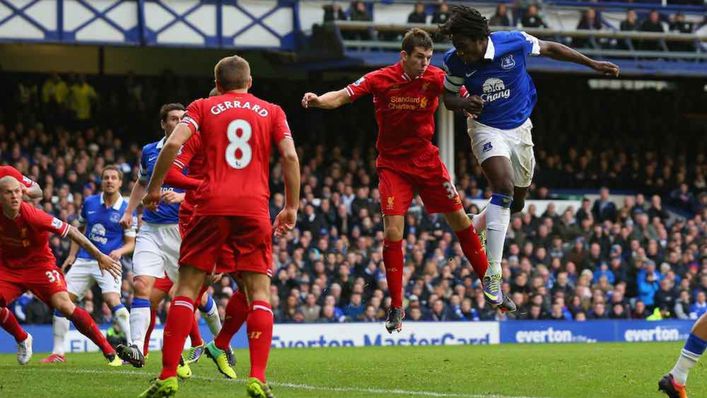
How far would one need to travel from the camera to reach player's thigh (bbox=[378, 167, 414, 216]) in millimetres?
14164

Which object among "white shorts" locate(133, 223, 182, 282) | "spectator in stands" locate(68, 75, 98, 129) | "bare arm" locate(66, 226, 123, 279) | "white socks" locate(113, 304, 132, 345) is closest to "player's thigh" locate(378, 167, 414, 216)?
"white shorts" locate(133, 223, 182, 282)

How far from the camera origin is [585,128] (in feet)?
119

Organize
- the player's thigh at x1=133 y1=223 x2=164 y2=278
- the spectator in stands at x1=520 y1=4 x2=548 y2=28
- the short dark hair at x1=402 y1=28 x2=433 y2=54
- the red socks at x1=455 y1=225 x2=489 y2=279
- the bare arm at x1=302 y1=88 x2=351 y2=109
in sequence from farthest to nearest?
the spectator in stands at x1=520 y1=4 x2=548 y2=28
the player's thigh at x1=133 y1=223 x2=164 y2=278
the red socks at x1=455 y1=225 x2=489 y2=279
the short dark hair at x1=402 y1=28 x2=433 y2=54
the bare arm at x1=302 y1=88 x2=351 y2=109

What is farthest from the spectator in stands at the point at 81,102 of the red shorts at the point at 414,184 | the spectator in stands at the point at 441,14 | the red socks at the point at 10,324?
the red shorts at the point at 414,184

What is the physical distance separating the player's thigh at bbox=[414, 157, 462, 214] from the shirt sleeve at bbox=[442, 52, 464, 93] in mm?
955

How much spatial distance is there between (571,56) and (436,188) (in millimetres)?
1906

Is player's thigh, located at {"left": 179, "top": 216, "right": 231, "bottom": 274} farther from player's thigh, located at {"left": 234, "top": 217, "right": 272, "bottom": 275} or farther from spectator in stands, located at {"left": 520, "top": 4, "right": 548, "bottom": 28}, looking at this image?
spectator in stands, located at {"left": 520, "top": 4, "right": 548, "bottom": 28}

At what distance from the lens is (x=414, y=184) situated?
14305mm

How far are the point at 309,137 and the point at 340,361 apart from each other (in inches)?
646

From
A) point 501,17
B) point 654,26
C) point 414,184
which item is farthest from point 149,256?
point 654,26

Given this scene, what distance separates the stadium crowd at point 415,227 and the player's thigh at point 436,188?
10642 mm

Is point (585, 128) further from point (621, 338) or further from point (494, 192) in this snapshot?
point (494, 192)

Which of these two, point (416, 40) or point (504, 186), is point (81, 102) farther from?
point (504, 186)

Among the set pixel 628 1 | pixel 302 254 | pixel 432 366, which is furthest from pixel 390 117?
pixel 628 1
